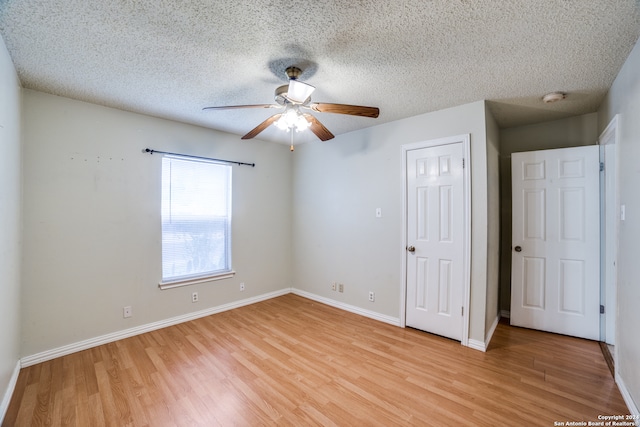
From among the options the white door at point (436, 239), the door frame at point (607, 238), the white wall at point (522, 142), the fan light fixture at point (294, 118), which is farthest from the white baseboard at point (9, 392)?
the door frame at point (607, 238)

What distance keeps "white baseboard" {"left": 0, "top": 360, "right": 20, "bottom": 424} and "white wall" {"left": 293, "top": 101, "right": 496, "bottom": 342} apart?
9.92 feet

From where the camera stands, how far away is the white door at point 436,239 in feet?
8.98

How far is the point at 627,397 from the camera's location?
180cm

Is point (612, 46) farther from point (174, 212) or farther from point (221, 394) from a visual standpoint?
point (174, 212)

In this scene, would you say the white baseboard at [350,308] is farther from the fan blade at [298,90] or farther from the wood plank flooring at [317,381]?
the fan blade at [298,90]

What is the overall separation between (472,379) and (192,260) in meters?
3.14

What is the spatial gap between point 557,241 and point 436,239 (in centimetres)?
132

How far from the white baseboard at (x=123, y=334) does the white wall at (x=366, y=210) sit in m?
1.13

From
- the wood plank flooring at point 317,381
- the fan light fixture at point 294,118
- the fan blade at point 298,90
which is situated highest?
the fan blade at point 298,90

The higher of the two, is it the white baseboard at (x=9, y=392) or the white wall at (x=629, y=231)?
the white wall at (x=629, y=231)

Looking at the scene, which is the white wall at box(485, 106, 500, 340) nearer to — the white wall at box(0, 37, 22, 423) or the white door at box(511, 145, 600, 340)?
the white door at box(511, 145, 600, 340)

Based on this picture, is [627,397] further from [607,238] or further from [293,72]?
[293,72]

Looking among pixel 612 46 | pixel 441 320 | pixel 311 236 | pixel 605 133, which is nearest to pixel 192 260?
pixel 311 236

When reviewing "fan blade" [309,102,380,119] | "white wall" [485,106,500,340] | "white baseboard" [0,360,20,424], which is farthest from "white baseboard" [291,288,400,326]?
"white baseboard" [0,360,20,424]
